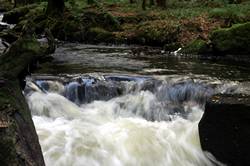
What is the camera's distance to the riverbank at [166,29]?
50.4 feet

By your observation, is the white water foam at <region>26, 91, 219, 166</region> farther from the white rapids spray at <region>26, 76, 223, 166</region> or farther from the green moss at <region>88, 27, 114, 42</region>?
the green moss at <region>88, 27, 114, 42</region>

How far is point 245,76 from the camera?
11.7 metres

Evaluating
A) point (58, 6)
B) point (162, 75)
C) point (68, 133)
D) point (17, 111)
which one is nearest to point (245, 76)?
point (162, 75)

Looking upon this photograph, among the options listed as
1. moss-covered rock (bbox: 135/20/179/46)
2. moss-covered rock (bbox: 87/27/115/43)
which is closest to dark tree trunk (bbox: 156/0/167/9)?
moss-covered rock (bbox: 135/20/179/46)

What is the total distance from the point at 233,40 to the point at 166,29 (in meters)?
3.51

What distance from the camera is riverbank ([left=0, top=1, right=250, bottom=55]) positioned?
1537 cm

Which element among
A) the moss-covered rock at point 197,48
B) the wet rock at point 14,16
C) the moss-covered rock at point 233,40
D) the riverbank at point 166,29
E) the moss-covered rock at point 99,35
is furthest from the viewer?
the wet rock at point 14,16

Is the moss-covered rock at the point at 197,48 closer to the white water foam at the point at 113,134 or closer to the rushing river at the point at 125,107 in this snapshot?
the rushing river at the point at 125,107

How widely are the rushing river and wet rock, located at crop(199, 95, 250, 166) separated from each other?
0.87ft

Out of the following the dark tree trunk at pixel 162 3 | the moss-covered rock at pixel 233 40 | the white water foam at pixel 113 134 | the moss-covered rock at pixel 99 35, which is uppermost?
the dark tree trunk at pixel 162 3

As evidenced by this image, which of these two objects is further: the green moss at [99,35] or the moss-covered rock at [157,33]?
the green moss at [99,35]

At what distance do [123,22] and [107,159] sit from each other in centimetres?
1419

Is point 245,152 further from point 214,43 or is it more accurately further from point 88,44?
point 88,44

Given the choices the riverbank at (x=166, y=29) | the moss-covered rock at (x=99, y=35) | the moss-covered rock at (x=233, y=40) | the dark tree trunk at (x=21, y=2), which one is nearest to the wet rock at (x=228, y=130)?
the moss-covered rock at (x=233, y=40)
